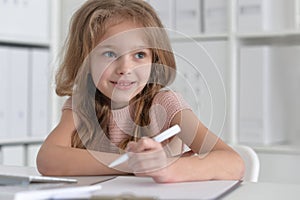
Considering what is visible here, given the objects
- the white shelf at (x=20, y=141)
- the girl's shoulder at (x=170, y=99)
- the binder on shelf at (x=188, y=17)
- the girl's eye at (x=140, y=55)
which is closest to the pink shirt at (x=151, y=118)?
the girl's shoulder at (x=170, y=99)

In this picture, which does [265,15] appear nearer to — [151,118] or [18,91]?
[18,91]

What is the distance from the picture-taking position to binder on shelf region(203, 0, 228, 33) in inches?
83.0

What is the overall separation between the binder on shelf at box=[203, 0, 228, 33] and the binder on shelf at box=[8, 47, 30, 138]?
0.75 meters

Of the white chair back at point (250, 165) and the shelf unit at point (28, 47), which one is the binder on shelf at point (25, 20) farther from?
the white chair back at point (250, 165)

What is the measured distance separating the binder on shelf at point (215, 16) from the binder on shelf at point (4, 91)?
0.80 metres

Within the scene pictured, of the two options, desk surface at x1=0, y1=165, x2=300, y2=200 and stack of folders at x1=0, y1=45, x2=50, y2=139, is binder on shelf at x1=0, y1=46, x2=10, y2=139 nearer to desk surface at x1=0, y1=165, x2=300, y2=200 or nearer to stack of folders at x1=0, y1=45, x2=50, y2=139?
stack of folders at x1=0, y1=45, x2=50, y2=139

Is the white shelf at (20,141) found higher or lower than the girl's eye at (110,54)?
lower

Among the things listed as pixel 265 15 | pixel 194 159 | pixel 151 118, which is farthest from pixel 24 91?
pixel 194 159

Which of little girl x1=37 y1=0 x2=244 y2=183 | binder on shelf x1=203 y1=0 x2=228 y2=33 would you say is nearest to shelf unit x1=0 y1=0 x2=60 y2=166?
binder on shelf x1=203 y1=0 x2=228 y2=33

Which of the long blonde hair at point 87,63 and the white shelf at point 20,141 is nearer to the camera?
the long blonde hair at point 87,63

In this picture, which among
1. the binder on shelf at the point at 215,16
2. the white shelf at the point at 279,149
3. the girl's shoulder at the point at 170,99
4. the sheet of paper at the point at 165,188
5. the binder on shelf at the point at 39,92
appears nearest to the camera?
the sheet of paper at the point at 165,188

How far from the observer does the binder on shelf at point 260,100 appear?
2.02 m

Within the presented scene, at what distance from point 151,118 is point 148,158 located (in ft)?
0.75

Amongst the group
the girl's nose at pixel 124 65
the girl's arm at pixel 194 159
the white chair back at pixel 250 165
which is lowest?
the white chair back at pixel 250 165
